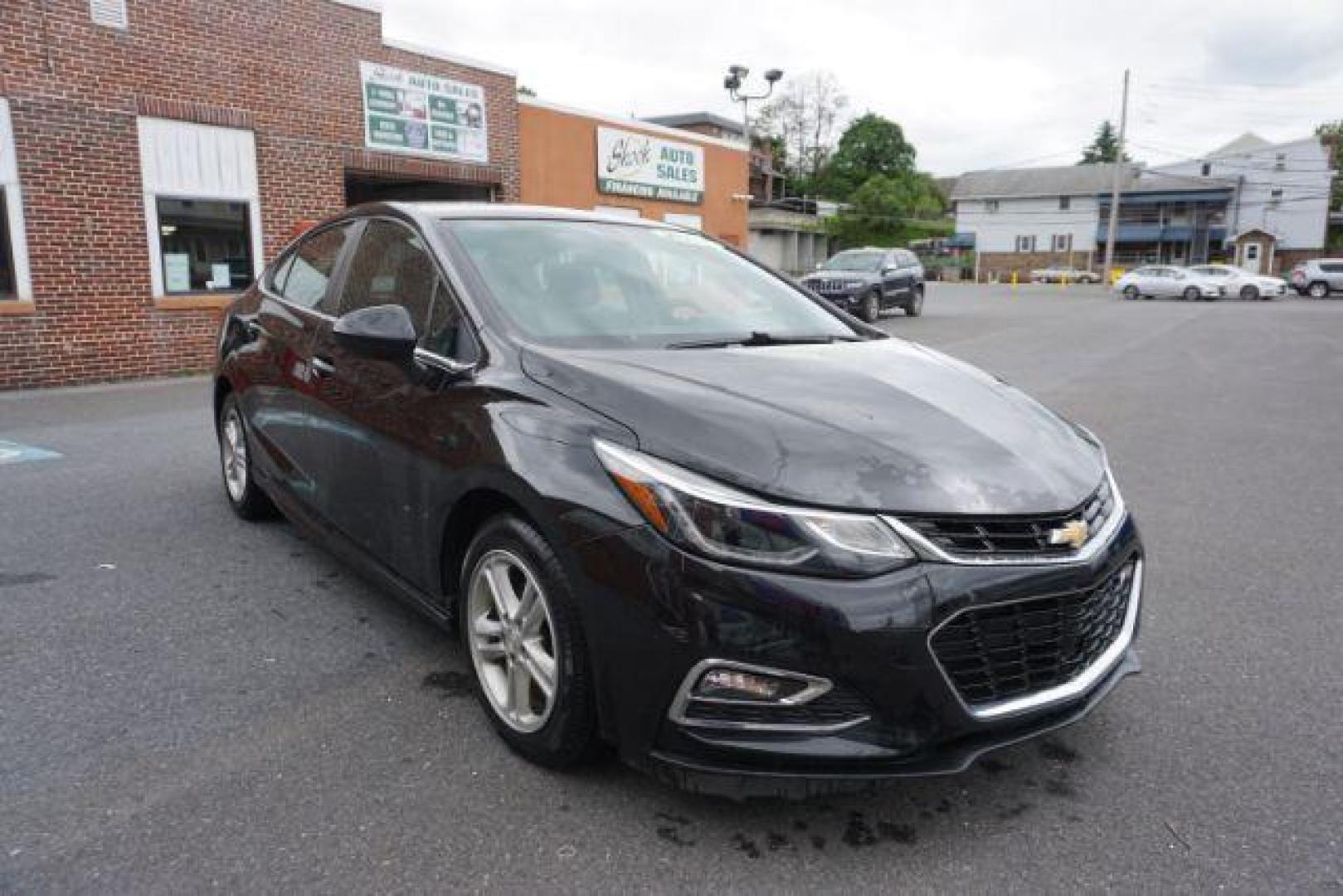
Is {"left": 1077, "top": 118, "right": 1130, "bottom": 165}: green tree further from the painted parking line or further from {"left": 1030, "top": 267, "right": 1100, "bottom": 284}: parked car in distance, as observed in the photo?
the painted parking line

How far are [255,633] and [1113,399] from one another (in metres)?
9.13

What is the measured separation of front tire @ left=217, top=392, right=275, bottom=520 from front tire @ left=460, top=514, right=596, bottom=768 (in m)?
2.41

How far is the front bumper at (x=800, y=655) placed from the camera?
6.88ft

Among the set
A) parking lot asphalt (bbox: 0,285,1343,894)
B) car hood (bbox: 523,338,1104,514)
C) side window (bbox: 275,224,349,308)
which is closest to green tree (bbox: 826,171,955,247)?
side window (bbox: 275,224,349,308)

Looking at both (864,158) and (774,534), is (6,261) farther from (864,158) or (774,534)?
(864,158)

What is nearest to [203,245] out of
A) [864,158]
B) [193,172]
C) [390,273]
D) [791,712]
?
[193,172]

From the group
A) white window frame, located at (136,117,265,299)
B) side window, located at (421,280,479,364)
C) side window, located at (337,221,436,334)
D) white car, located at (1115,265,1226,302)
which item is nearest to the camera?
side window, located at (421,280,479,364)

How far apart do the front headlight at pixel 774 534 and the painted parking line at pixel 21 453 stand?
6207 mm

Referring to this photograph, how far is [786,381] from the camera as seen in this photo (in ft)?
8.97

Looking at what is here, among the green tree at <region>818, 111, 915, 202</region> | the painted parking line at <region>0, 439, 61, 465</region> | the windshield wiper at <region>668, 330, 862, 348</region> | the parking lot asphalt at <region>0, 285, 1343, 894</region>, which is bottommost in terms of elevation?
the parking lot asphalt at <region>0, 285, 1343, 894</region>

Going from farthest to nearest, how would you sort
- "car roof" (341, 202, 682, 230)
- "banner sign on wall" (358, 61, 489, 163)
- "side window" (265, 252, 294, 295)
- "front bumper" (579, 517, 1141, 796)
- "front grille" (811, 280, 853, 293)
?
"front grille" (811, 280, 853, 293), "banner sign on wall" (358, 61, 489, 163), "side window" (265, 252, 294, 295), "car roof" (341, 202, 682, 230), "front bumper" (579, 517, 1141, 796)

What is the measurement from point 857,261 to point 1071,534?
823 inches

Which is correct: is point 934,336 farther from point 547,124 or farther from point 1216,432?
point 1216,432

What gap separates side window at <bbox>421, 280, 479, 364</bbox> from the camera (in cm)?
292
